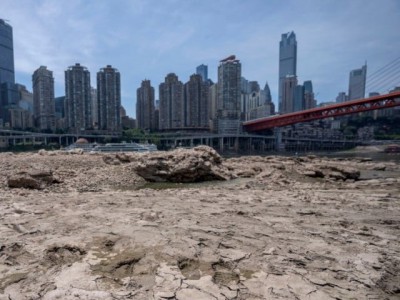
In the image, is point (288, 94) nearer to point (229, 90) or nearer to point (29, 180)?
point (229, 90)

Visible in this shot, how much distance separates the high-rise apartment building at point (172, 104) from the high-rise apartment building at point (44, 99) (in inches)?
1313

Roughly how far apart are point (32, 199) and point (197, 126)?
82.9 metres

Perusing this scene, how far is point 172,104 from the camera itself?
3519 inches

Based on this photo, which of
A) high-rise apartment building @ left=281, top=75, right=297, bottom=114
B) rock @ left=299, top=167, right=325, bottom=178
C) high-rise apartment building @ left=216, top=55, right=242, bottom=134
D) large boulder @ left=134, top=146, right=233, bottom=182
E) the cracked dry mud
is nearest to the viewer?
the cracked dry mud

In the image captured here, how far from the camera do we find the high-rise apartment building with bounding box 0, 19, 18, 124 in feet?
371

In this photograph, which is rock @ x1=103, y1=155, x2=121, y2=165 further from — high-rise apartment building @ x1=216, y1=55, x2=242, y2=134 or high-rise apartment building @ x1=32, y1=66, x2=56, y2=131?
high-rise apartment building @ x1=32, y1=66, x2=56, y2=131

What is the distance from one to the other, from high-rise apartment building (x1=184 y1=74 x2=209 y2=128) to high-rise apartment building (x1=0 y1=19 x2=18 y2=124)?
72.5 metres

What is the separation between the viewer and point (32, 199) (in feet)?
29.5

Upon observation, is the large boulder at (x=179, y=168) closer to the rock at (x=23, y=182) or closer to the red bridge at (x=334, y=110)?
the rock at (x=23, y=182)

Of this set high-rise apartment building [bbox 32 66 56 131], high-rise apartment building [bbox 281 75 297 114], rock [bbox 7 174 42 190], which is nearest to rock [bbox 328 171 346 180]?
rock [bbox 7 174 42 190]

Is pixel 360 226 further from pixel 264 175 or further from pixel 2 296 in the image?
pixel 264 175

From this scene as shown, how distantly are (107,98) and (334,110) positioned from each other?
60818mm

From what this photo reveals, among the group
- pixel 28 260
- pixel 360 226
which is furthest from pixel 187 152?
pixel 28 260

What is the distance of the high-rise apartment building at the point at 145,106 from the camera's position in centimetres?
9400
